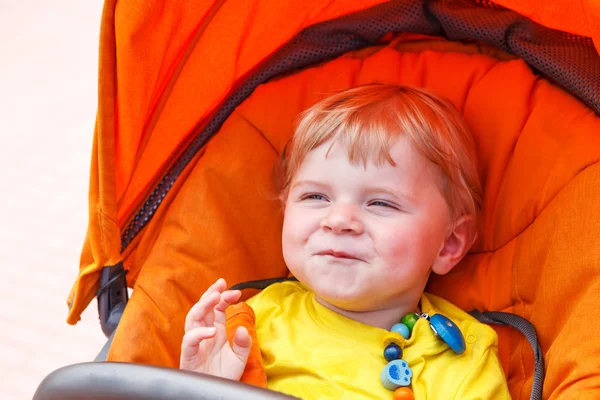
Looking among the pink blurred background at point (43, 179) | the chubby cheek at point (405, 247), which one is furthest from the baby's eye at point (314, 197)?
the pink blurred background at point (43, 179)

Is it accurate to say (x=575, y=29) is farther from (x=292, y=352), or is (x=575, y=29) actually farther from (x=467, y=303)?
(x=292, y=352)

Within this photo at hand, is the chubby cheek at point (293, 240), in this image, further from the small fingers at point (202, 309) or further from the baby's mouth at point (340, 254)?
the small fingers at point (202, 309)

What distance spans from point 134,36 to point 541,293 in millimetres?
676

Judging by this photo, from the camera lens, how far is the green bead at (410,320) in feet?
3.91

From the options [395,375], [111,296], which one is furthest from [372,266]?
[111,296]

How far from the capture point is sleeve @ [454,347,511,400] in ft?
3.60

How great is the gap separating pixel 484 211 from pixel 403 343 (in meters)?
0.27

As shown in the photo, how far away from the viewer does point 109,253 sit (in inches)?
48.4

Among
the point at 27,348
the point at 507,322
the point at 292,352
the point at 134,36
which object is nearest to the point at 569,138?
the point at 507,322

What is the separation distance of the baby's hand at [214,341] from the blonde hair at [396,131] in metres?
0.27

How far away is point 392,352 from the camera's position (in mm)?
1130

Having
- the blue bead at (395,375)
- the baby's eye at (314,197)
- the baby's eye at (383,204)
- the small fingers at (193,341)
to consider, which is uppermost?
the baby's eye at (383,204)

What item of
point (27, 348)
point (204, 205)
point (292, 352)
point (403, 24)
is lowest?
point (27, 348)

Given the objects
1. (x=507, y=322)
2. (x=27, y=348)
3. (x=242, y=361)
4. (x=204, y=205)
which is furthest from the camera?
(x=27, y=348)
